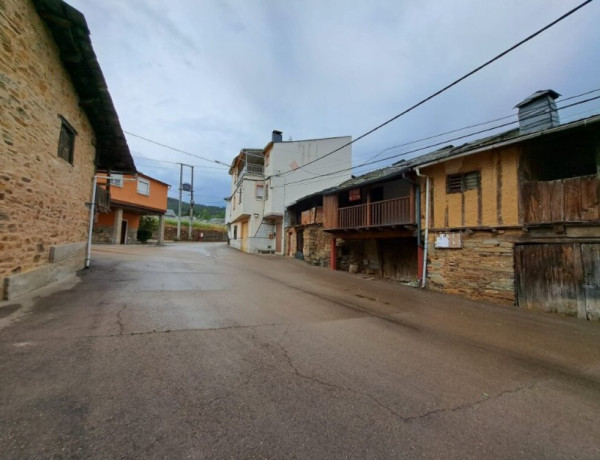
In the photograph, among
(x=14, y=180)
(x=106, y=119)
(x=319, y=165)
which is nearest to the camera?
(x=14, y=180)

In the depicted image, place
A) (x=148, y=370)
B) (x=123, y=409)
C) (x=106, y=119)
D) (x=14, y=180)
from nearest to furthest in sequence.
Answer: (x=123, y=409) → (x=148, y=370) → (x=14, y=180) → (x=106, y=119)

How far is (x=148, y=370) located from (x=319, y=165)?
865 inches

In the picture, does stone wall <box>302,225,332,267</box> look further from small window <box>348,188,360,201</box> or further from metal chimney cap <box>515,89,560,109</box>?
metal chimney cap <box>515,89,560,109</box>

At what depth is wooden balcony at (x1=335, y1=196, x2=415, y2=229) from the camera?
11.7m

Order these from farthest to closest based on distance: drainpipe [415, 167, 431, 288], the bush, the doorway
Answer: the bush
the doorway
drainpipe [415, 167, 431, 288]

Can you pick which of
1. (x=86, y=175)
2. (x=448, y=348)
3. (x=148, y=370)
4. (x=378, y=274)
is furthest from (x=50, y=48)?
(x=378, y=274)

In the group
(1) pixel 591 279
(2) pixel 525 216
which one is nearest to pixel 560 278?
(1) pixel 591 279

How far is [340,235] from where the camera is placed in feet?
52.8

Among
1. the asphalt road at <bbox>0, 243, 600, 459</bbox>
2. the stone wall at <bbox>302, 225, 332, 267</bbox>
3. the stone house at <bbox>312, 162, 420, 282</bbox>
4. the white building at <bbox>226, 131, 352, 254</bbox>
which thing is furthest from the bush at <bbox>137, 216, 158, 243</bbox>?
the asphalt road at <bbox>0, 243, 600, 459</bbox>

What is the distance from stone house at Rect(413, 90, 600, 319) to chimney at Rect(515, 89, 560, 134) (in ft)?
0.10

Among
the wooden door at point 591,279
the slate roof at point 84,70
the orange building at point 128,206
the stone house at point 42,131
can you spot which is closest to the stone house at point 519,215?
the wooden door at point 591,279

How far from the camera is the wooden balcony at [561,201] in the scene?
707 cm

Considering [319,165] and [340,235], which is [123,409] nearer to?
[340,235]

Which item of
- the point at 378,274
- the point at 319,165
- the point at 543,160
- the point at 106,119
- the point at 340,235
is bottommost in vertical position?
the point at 378,274
